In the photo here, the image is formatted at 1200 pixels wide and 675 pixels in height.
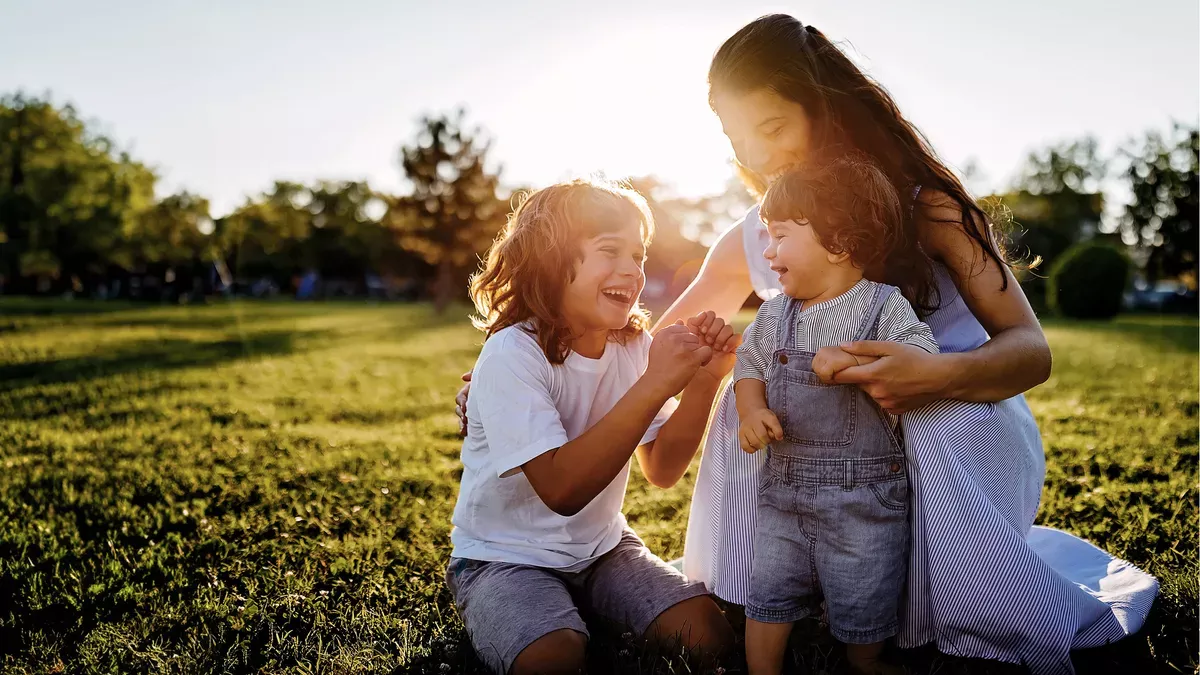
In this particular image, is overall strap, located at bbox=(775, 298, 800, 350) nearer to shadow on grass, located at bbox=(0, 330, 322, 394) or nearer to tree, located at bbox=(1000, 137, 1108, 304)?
shadow on grass, located at bbox=(0, 330, 322, 394)

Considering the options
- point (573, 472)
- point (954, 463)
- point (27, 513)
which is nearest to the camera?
point (954, 463)

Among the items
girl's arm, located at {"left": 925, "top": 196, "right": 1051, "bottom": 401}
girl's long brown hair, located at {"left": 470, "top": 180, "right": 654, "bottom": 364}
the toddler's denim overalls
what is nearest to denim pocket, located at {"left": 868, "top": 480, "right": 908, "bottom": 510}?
the toddler's denim overalls

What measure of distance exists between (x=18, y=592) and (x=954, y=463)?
305 centimetres

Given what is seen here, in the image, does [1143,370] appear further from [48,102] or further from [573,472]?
[48,102]

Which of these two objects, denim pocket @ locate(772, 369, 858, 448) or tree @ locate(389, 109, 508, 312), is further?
tree @ locate(389, 109, 508, 312)

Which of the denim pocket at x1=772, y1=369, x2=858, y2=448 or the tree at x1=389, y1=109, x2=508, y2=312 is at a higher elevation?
A: the tree at x1=389, y1=109, x2=508, y2=312

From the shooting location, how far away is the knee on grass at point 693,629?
7.79ft

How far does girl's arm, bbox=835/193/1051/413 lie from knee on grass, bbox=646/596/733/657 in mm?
846

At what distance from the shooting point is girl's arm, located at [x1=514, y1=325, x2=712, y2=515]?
2.23m

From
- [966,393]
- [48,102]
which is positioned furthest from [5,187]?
[966,393]

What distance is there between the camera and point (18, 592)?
2928 millimetres

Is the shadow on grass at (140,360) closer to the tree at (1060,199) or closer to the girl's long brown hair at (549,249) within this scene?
the girl's long brown hair at (549,249)

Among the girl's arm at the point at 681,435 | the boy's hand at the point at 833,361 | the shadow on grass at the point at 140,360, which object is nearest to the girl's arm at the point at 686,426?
the girl's arm at the point at 681,435

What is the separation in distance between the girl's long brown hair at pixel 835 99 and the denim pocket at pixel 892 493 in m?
0.71
